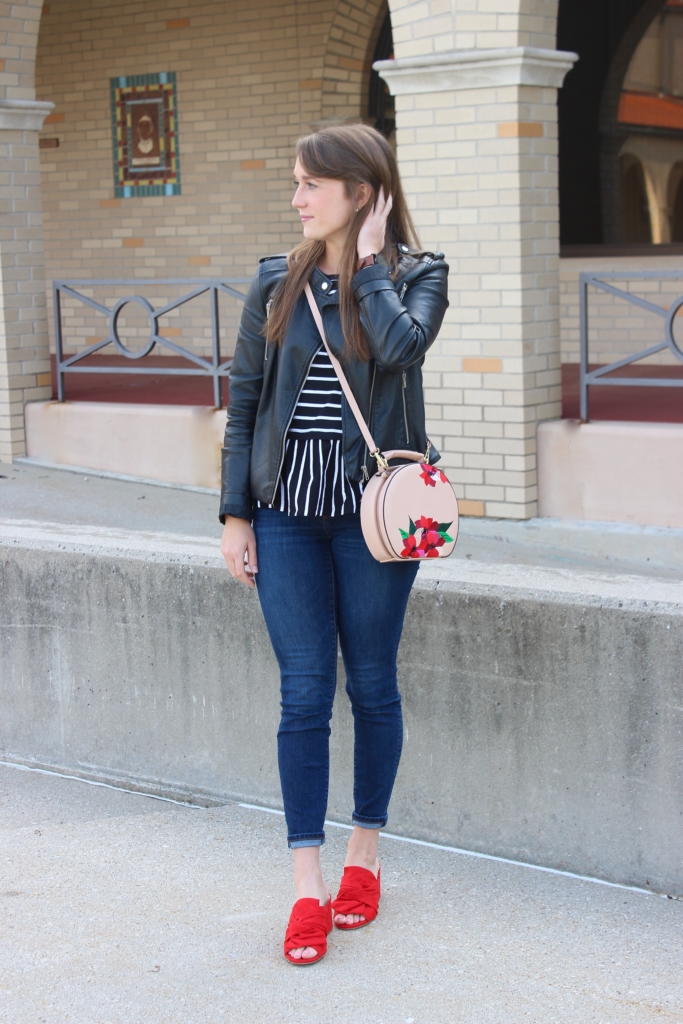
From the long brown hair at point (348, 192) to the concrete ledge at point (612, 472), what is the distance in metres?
3.96

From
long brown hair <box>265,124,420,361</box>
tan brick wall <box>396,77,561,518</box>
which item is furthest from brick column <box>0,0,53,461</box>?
long brown hair <box>265,124,420,361</box>

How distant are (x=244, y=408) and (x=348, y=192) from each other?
535 mm

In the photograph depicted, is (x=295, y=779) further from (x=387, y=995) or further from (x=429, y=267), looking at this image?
(x=429, y=267)

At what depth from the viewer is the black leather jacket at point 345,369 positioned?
2.74 meters

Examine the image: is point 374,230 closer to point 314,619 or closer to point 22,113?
point 314,619

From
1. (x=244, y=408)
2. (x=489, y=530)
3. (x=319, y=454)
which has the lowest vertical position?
(x=489, y=530)

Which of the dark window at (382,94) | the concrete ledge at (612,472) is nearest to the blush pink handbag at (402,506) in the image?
the concrete ledge at (612,472)

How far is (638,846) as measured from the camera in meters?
3.19

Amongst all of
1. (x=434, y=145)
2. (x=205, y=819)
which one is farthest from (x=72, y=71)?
(x=205, y=819)

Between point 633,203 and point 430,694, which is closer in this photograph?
point 430,694

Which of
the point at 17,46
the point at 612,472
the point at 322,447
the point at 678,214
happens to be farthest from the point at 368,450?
the point at 678,214

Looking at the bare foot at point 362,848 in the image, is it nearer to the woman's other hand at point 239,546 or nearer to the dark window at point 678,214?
the woman's other hand at point 239,546

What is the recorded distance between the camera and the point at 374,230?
9.18 feet

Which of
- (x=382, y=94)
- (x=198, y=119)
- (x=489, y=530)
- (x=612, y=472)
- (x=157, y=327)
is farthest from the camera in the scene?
(x=198, y=119)
